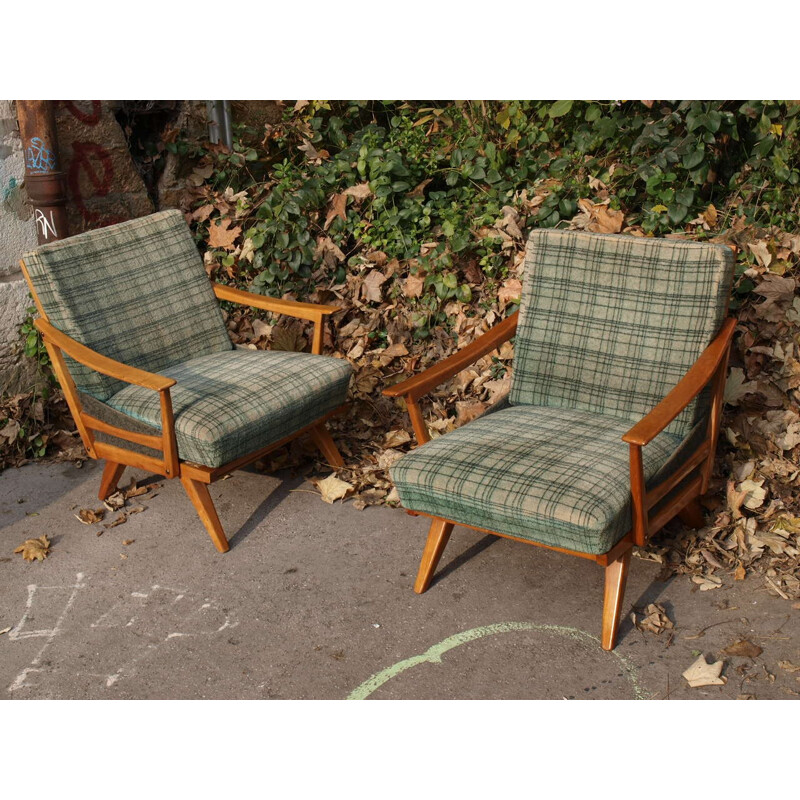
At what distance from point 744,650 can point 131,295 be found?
116 inches

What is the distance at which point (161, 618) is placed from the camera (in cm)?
345

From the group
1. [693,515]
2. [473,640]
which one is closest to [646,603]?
[693,515]

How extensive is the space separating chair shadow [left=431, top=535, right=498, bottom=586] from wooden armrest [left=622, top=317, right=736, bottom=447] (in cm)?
100

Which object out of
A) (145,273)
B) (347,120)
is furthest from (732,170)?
(145,273)

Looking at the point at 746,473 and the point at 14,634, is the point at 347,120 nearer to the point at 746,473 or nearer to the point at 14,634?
the point at 746,473

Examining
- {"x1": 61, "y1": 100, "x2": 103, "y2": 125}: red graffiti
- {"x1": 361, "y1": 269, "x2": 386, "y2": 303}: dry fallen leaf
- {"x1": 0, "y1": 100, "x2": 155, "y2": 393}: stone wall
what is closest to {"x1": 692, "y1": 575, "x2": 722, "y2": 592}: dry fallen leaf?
{"x1": 361, "y1": 269, "x2": 386, "y2": 303}: dry fallen leaf

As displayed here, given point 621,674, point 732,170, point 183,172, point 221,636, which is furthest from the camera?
point 183,172

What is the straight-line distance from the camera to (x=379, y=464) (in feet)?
14.6

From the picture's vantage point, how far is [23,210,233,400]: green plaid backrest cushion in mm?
4051

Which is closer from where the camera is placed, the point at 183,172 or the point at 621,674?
the point at 621,674

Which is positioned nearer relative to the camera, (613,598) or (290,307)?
(613,598)

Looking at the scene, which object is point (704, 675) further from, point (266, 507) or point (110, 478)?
point (110, 478)

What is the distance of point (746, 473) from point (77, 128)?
371cm

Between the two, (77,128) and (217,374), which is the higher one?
(77,128)
